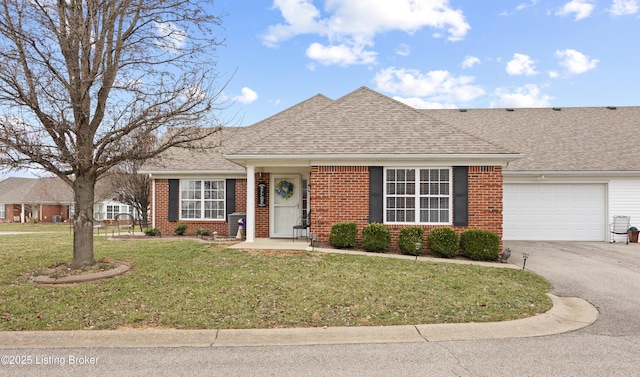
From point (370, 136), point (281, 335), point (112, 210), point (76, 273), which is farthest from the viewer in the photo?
point (112, 210)

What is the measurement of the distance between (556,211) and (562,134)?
4.42 m

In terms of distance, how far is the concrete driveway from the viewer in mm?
6196

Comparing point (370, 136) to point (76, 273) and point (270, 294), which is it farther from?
point (76, 273)

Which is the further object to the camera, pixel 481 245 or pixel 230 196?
pixel 230 196

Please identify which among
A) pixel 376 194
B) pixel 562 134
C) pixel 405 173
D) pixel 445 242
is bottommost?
pixel 445 242

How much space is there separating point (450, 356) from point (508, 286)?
3877 mm

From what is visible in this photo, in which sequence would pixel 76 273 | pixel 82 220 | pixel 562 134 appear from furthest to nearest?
pixel 562 134, pixel 82 220, pixel 76 273

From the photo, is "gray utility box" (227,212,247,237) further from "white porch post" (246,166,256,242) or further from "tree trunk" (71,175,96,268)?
"tree trunk" (71,175,96,268)

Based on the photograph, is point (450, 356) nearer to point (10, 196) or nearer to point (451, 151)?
point (451, 151)

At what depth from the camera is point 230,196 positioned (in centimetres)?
1551

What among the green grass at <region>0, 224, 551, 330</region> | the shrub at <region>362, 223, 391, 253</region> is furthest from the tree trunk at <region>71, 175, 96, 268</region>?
the shrub at <region>362, 223, 391, 253</region>

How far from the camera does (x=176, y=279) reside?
26.6ft

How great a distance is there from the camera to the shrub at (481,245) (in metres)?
10.6

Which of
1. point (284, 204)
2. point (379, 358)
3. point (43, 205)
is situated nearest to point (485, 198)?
point (284, 204)
